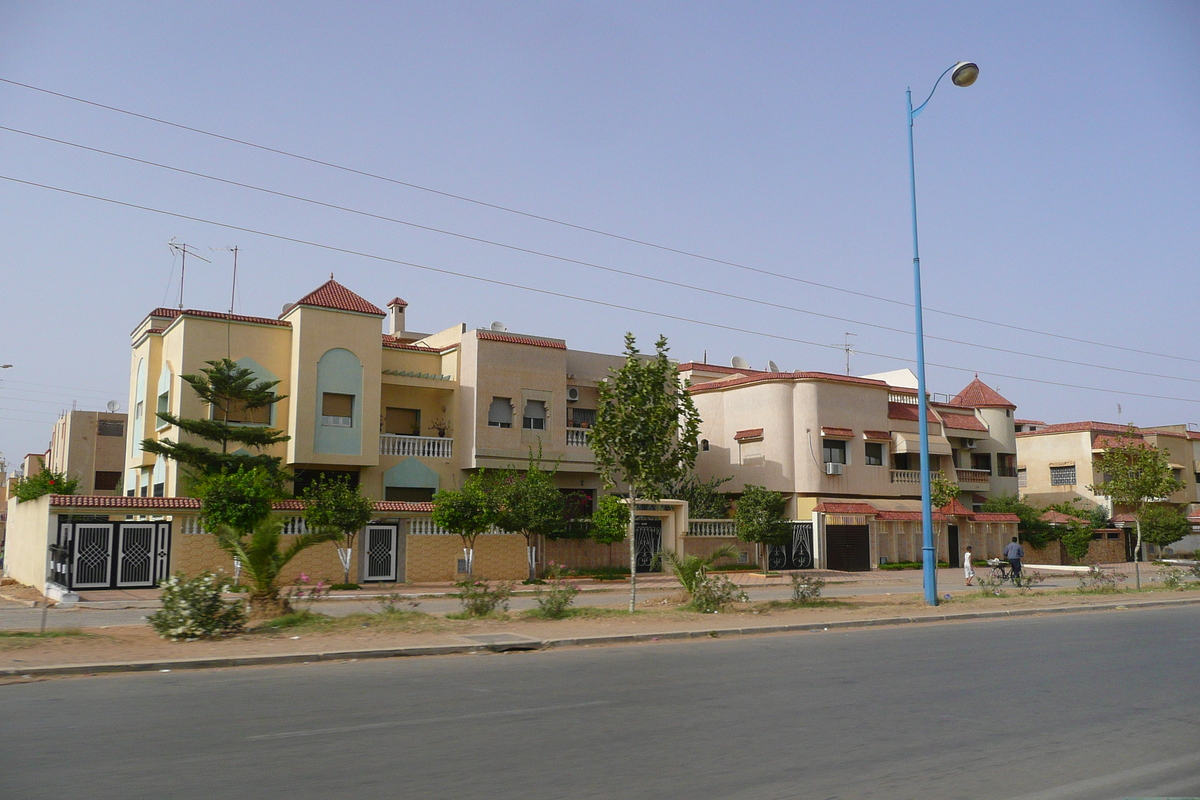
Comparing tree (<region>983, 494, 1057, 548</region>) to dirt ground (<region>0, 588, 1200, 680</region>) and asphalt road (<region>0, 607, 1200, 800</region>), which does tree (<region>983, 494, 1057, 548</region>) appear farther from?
asphalt road (<region>0, 607, 1200, 800</region>)

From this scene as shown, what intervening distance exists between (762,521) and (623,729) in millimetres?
30813

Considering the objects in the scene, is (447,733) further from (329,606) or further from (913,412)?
(913,412)

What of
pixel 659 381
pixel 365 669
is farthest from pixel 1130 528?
pixel 365 669

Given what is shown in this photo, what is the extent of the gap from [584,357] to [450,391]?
6.71 meters

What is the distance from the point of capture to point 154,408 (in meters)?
35.5

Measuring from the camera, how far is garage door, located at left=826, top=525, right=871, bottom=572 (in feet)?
132

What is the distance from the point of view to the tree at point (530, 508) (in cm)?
3203

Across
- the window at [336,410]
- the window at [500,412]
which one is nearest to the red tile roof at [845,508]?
→ the window at [500,412]

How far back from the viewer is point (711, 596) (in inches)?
765

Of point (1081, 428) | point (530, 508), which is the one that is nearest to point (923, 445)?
point (530, 508)

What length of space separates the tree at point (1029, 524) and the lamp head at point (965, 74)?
113ft

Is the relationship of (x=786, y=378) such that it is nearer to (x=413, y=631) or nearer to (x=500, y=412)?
(x=500, y=412)

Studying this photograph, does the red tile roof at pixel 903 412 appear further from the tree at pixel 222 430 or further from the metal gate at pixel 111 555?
the metal gate at pixel 111 555

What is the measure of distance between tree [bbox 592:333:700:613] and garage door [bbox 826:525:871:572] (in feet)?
73.5
